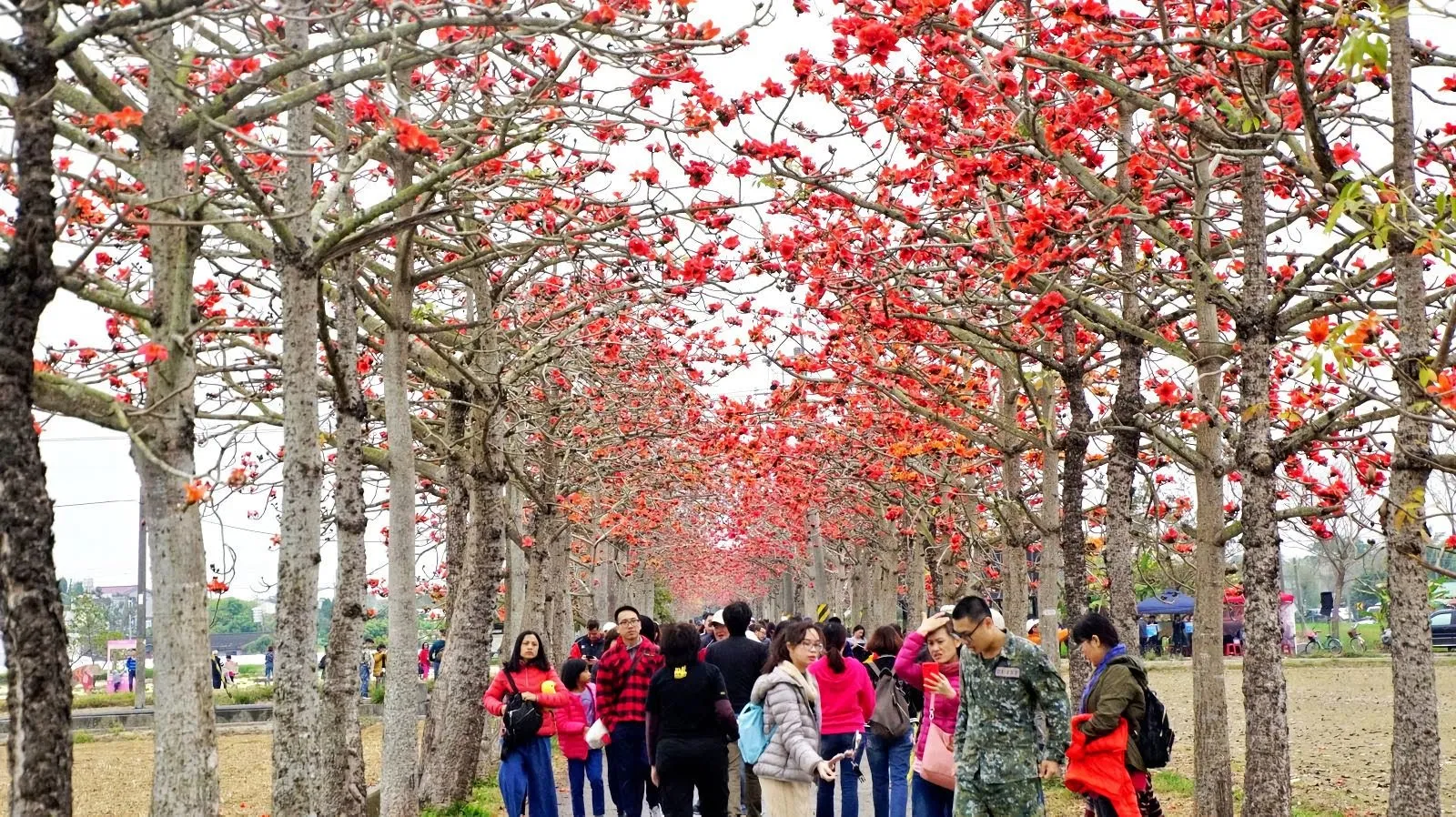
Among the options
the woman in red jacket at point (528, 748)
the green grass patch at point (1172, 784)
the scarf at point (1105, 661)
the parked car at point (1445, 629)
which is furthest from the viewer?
the parked car at point (1445, 629)

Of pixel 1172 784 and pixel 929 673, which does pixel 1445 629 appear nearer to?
pixel 1172 784

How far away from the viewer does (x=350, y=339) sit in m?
9.66

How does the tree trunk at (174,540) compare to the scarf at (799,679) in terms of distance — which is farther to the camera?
the scarf at (799,679)

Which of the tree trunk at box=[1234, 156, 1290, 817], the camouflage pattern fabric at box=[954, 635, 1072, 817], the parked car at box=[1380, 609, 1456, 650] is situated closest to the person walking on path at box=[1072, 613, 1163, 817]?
the camouflage pattern fabric at box=[954, 635, 1072, 817]

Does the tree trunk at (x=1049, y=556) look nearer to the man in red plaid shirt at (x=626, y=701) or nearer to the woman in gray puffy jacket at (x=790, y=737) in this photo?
the man in red plaid shirt at (x=626, y=701)

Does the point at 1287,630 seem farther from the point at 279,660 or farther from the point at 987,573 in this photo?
the point at 279,660

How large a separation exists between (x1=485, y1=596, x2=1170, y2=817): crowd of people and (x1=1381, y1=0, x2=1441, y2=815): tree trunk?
1409mm

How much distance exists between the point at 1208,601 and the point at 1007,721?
169 inches

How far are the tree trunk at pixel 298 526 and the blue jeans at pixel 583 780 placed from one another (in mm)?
3480

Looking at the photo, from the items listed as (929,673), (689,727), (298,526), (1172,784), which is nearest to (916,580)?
(1172,784)

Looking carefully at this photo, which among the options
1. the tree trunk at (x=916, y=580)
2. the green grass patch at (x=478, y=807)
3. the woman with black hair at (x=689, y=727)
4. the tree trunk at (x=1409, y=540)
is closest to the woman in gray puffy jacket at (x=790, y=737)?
the woman with black hair at (x=689, y=727)

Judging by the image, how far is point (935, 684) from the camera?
8.16 meters

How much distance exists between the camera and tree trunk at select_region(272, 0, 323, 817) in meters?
7.82

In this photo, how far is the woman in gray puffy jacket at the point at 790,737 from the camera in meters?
8.08
